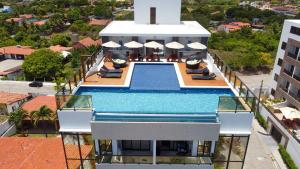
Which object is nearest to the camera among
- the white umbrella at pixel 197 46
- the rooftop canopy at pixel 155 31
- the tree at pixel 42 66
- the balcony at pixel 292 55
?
the white umbrella at pixel 197 46

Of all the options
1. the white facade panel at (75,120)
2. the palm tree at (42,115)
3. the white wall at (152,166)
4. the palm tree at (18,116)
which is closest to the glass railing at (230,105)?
the white wall at (152,166)

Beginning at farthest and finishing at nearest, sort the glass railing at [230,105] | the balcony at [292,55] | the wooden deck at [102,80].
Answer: the balcony at [292,55] → the wooden deck at [102,80] → the glass railing at [230,105]

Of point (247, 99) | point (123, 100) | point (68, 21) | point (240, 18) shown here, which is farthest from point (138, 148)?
point (240, 18)

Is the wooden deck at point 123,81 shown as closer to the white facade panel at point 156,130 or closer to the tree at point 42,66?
the white facade panel at point 156,130

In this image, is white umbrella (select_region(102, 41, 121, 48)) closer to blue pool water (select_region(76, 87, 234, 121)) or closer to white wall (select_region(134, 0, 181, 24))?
white wall (select_region(134, 0, 181, 24))

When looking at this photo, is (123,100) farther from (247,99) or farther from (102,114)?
(247,99)

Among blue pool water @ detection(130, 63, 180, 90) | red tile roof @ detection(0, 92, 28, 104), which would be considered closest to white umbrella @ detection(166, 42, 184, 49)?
blue pool water @ detection(130, 63, 180, 90)
